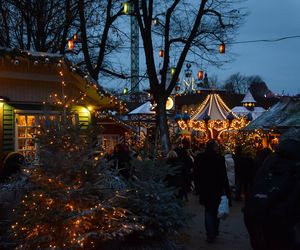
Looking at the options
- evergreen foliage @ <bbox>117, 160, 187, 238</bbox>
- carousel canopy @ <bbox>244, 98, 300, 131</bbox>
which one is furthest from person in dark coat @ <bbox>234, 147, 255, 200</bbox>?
evergreen foliage @ <bbox>117, 160, 187, 238</bbox>

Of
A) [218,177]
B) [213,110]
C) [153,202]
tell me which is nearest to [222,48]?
[213,110]

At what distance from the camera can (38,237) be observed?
576 cm

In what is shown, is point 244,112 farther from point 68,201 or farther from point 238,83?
point 238,83

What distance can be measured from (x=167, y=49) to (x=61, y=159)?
14.6 m

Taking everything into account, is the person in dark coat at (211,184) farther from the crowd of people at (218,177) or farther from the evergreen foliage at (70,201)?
the evergreen foliage at (70,201)

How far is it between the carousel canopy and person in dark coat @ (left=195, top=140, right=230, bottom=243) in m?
6.28

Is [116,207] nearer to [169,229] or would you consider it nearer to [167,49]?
[169,229]

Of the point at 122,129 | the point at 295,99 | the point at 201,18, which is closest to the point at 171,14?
the point at 201,18

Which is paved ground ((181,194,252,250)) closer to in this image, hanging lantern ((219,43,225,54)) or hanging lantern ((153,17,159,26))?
hanging lantern ((219,43,225,54))

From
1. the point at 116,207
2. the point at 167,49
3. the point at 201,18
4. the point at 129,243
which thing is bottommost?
the point at 129,243

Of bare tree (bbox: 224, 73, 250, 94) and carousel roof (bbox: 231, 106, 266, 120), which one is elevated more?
bare tree (bbox: 224, 73, 250, 94)

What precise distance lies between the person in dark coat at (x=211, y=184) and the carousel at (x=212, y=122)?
49.0ft

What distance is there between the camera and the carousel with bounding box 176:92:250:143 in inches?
976

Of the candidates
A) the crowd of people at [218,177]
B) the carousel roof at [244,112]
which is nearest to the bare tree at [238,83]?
the carousel roof at [244,112]
